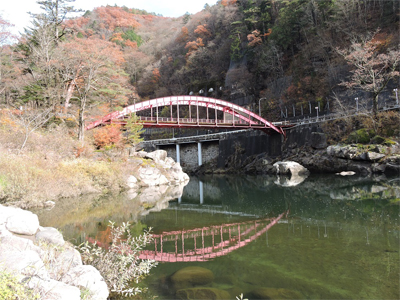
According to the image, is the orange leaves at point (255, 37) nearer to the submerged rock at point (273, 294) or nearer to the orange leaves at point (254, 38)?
the orange leaves at point (254, 38)

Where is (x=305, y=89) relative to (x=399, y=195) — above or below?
above

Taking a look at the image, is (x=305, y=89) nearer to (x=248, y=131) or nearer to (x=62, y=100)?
(x=248, y=131)

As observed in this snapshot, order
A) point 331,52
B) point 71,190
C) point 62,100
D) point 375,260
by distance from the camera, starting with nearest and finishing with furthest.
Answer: point 375,260 < point 71,190 < point 62,100 < point 331,52

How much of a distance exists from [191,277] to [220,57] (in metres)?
53.8

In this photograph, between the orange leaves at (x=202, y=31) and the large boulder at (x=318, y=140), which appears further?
the orange leaves at (x=202, y=31)

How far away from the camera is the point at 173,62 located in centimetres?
6675

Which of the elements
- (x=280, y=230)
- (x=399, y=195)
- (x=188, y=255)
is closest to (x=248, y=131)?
(x=399, y=195)

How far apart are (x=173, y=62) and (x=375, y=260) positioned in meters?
66.0

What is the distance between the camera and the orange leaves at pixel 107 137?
77.2ft

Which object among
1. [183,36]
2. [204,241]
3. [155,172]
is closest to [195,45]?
[183,36]

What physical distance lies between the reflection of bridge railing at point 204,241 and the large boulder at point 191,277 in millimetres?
619

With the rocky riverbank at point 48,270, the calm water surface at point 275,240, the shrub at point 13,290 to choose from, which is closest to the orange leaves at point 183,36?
the calm water surface at point 275,240

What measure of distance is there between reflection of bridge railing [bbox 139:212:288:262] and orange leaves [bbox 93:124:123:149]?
1606 cm

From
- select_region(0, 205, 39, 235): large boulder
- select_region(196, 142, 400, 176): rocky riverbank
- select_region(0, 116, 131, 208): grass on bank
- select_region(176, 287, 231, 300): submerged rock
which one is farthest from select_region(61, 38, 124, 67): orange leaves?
select_region(176, 287, 231, 300): submerged rock
